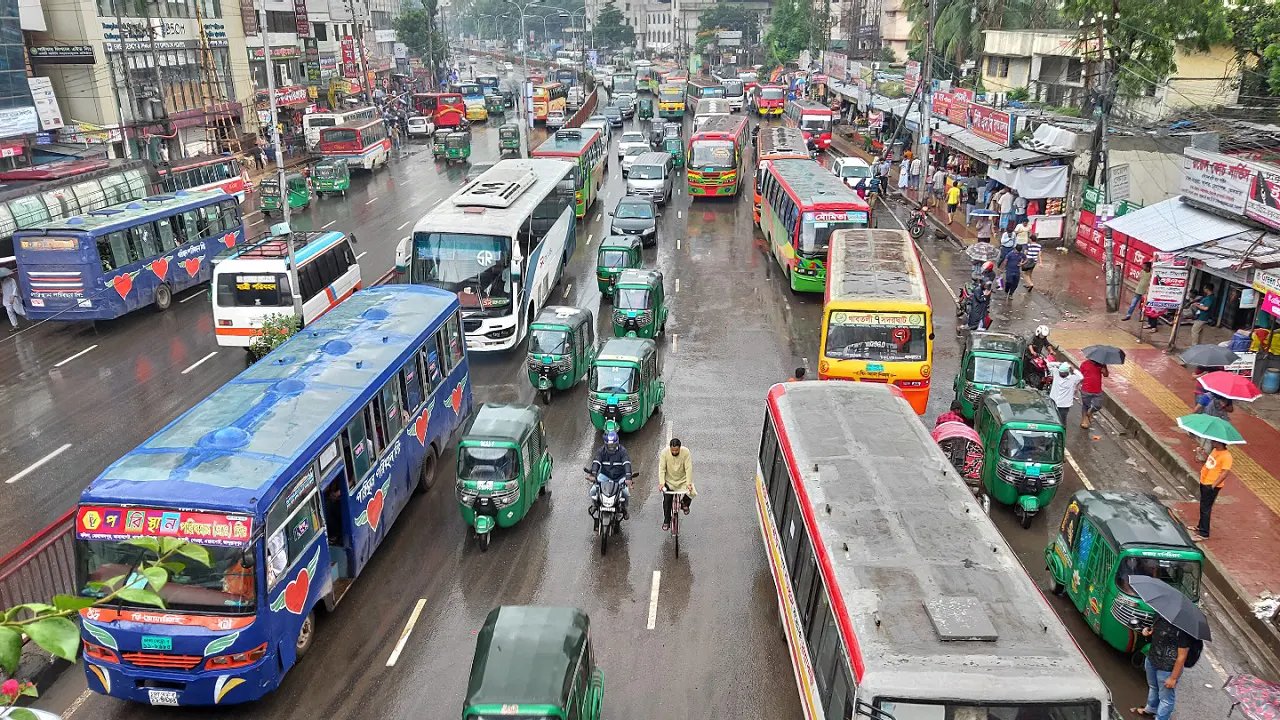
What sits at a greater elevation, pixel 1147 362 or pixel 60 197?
pixel 60 197

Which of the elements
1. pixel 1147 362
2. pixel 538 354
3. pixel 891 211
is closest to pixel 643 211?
pixel 891 211

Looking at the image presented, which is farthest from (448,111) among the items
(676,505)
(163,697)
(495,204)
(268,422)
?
(163,697)

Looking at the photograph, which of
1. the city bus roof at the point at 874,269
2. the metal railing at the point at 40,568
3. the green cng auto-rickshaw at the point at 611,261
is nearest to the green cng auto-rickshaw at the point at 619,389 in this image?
the city bus roof at the point at 874,269

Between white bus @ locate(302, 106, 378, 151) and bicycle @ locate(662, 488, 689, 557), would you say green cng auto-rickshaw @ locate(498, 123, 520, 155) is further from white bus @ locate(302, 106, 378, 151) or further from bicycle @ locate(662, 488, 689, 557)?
bicycle @ locate(662, 488, 689, 557)

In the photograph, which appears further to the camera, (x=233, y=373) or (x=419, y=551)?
(x=233, y=373)

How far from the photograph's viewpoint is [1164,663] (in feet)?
31.8

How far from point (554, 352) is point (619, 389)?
2538 millimetres

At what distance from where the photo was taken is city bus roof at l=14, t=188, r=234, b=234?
23.5 metres

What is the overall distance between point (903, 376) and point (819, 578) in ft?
29.5

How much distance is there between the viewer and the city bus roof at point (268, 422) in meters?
9.91

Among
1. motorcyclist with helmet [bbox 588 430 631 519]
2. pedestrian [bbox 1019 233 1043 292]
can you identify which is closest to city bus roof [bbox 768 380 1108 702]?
motorcyclist with helmet [bbox 588 430 631 519]

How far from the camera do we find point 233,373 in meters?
21.9

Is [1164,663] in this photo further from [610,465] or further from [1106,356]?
[1106,356]

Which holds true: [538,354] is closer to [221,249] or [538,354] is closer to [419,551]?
[419,551]
